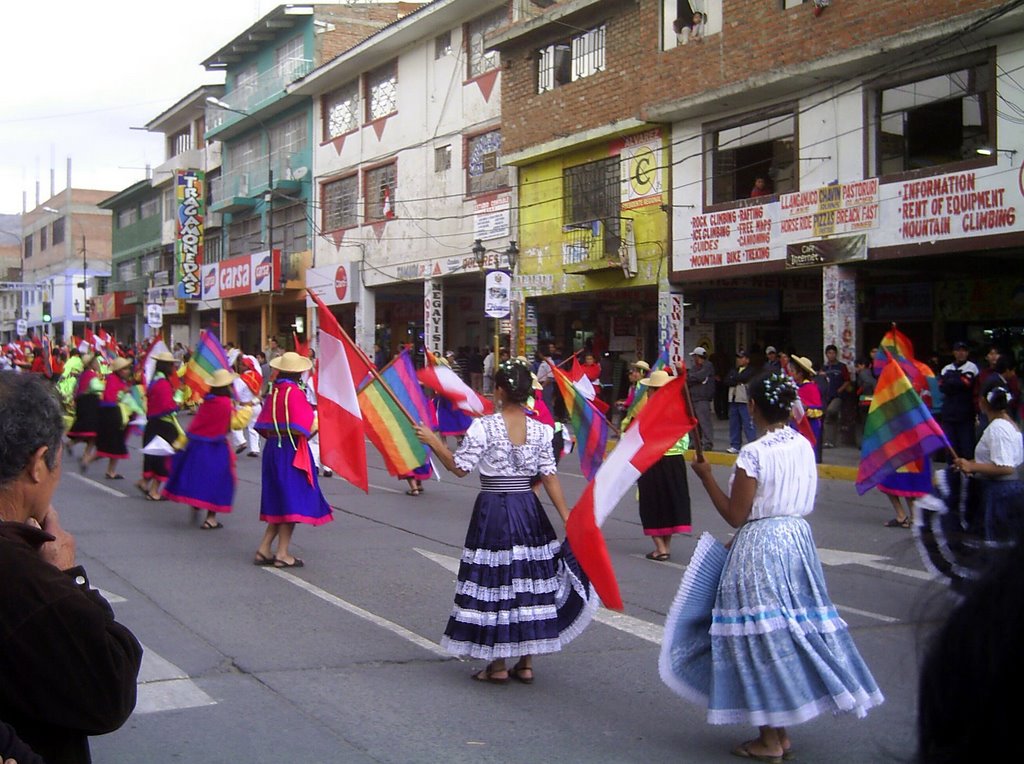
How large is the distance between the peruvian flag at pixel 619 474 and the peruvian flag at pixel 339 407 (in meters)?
2.51

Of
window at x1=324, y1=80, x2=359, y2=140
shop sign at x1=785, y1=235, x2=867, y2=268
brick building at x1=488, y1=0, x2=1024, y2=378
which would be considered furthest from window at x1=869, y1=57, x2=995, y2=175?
window at x1=324, y1=80, x2=359, y2=140

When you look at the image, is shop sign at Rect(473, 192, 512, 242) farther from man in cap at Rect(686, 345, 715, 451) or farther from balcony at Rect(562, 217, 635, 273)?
man in cap at Rect(686, 345, 715, 451)

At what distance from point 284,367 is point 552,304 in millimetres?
17837

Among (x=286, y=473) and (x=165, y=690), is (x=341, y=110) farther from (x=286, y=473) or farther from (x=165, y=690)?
(x=165, y=690)

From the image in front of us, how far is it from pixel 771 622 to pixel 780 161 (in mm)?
15971

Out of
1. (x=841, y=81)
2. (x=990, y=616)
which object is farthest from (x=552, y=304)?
(x=990, y=616)

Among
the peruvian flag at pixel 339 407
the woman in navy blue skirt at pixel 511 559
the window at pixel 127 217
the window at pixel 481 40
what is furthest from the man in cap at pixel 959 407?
the window at pixel 127 217

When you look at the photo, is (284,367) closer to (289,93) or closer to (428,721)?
(428,721)

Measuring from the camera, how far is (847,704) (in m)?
4.54

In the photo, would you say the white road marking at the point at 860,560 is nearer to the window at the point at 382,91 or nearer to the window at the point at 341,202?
the window at the point at 382,91

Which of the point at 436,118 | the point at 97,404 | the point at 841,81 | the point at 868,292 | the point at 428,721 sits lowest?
the point at 428,721

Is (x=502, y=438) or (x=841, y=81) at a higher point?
(x=841, y=81)

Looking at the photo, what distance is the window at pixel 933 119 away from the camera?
629 inches

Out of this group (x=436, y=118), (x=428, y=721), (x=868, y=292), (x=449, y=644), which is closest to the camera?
(x=428, y=721)
